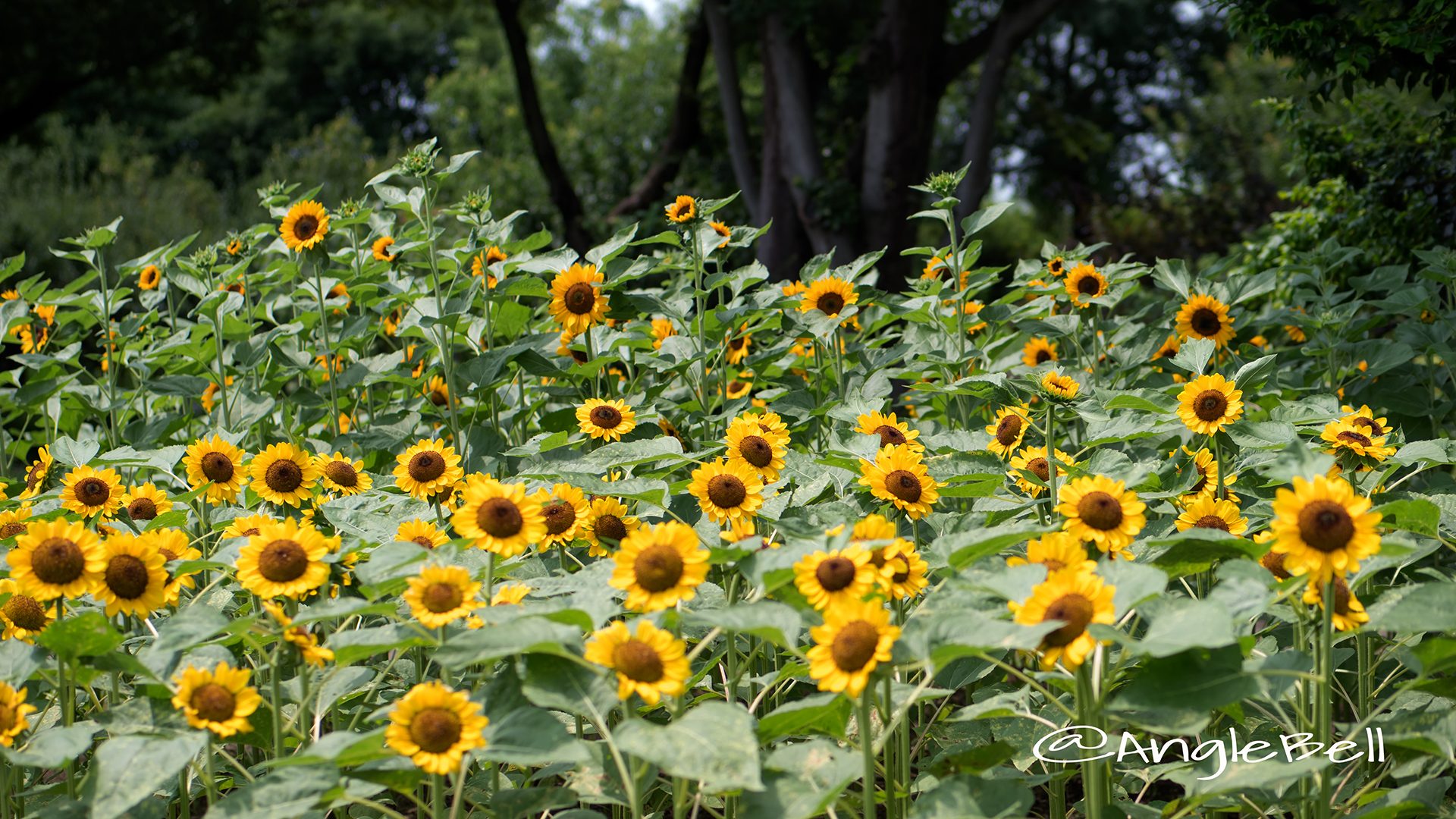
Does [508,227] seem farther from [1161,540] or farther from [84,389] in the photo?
[1161,540]

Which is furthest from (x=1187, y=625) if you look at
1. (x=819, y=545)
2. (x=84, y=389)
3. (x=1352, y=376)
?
(x=84, y=389)

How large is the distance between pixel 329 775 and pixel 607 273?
1.86m

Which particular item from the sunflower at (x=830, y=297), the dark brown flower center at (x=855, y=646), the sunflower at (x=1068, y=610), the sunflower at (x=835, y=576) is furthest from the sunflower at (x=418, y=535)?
the sunflower at (x=830, y=297)

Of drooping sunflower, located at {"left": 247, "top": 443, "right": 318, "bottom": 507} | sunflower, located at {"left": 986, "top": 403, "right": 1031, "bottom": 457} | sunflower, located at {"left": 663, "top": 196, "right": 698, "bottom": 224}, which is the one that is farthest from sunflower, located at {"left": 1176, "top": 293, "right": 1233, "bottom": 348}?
drooping sunflower, located at {"left": 247, "top": 443, "right": 318, "bottom": 507}

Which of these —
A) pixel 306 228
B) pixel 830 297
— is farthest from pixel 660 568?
pixel 306 228

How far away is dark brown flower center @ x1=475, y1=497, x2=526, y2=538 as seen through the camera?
1696mm

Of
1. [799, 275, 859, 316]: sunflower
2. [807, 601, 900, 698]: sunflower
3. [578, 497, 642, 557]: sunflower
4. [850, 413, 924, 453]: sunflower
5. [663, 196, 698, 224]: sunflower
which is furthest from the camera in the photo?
[799, 275, 859, 316]: sunflower

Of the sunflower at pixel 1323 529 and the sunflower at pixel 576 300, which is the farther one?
the sunflower at pixel 576 300

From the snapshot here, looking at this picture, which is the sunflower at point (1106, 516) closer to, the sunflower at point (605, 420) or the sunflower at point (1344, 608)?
the sunflower at point (1344, 608)

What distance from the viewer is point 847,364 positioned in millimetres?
3174

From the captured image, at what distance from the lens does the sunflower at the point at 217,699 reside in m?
1.52

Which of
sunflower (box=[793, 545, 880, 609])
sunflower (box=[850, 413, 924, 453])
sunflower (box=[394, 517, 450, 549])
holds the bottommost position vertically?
sunflower (box=[793, 545, 880, 609])

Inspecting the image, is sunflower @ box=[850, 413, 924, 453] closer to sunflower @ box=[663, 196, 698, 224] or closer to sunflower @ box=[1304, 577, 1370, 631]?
sunflower @ box=[663, 196, 698, 224]

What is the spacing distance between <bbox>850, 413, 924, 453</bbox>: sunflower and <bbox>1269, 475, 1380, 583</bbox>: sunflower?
2.85 ft
